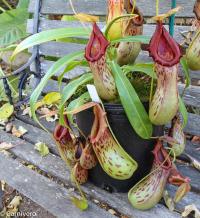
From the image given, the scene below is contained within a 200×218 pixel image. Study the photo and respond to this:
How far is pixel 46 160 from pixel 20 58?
60.2 inches

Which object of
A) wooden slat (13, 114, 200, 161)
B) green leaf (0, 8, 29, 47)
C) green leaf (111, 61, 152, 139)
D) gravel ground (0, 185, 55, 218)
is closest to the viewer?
green leaf (111, 61, 152, 139)

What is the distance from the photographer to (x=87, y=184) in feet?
3.22

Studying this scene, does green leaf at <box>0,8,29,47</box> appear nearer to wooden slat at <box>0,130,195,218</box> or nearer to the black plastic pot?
wooden slat at <box>0,130,195,218</box>

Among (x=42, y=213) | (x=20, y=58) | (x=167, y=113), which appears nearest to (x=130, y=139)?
(x=167, y=113)

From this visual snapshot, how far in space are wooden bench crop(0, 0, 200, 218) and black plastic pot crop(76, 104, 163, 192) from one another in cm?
3

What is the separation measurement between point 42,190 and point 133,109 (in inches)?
15.4

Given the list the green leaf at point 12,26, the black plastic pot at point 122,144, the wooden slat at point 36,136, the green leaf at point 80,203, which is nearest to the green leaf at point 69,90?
the black plastic pot at point 122,144

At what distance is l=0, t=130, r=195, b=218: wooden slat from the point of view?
86 centimetres

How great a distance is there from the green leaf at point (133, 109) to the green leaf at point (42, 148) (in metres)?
0.47

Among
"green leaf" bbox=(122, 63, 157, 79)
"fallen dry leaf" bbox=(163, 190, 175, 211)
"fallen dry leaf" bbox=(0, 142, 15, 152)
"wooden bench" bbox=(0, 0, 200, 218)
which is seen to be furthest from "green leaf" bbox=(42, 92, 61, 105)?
"fallen dry leaf" bbox=(163, 190, 175, 211)

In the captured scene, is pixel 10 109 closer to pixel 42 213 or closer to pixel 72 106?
pixel 42 213

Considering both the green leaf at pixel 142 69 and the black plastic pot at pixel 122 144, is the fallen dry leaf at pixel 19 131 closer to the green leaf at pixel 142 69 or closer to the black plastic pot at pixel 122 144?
the black plastic pot at pixel 122 144

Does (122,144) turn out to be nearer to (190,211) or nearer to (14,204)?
(190,211)

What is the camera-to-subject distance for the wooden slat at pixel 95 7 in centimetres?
118
